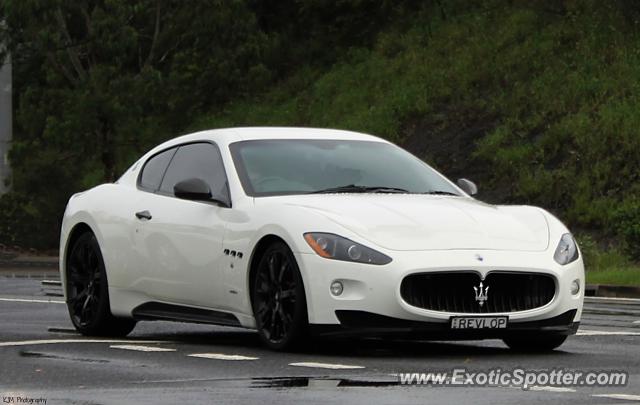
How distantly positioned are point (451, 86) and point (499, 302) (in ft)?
99.3

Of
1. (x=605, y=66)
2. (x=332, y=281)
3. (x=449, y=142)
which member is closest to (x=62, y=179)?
(x=449, y=142)

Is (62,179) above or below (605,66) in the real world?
below

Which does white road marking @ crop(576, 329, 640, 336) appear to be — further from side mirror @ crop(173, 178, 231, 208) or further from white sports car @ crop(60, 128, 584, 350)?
side mirror @ crop(173, 178, 231, 208)

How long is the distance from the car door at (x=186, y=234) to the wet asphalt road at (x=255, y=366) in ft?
1.23

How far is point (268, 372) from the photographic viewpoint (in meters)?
10.1

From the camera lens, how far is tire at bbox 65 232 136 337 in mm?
13594

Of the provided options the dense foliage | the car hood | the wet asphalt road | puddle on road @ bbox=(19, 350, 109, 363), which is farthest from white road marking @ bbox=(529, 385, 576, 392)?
the dense foliage

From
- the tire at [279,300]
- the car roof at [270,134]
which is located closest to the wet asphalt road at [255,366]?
the tire at [279,300]

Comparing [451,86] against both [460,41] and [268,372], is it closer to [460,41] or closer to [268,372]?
[460,41]

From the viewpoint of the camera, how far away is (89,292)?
545 inches

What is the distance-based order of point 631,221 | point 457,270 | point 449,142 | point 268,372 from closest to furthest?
1. point 268,372
2. point 457,270
3. point 631,221
4. point 449,142

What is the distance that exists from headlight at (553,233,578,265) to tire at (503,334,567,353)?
1.62ft

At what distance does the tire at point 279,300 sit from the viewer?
37.1 ft

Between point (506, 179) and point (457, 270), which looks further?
point (506, 179)
